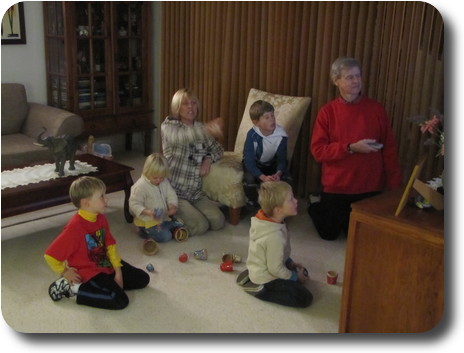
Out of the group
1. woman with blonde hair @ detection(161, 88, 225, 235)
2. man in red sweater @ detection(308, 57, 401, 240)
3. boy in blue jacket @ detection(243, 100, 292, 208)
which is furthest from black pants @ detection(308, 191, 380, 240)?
woman with blonde hair @ detection(161, 88, 225, 235)

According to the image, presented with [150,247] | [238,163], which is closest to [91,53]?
[238,163]

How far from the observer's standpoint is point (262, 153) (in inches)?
144

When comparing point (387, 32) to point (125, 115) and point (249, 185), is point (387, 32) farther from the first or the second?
point (125, 115)

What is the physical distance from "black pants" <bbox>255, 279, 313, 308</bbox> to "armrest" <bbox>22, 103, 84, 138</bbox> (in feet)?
7.75

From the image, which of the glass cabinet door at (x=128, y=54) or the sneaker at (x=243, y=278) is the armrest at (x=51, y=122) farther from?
the sneaker at (x=243, y=278)

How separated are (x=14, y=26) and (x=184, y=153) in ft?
6.77

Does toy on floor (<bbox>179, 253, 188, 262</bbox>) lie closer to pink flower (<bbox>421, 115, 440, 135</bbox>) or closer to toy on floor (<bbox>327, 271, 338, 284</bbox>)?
toy on floor (<bbox>327, 271, 338, 284</bbox>)

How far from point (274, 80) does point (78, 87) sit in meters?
1.67

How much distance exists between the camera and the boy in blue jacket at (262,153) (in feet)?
11.8

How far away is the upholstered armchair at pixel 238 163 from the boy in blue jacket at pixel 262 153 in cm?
7

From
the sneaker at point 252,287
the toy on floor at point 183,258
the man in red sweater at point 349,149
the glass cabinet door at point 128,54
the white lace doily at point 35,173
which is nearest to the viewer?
the sneaker at point 252,287

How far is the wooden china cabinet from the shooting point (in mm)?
4750

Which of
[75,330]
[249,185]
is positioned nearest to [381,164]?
[249,185]

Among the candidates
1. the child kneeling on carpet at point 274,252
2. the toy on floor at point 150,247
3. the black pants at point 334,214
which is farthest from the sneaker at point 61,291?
the black pants at point 334,214
